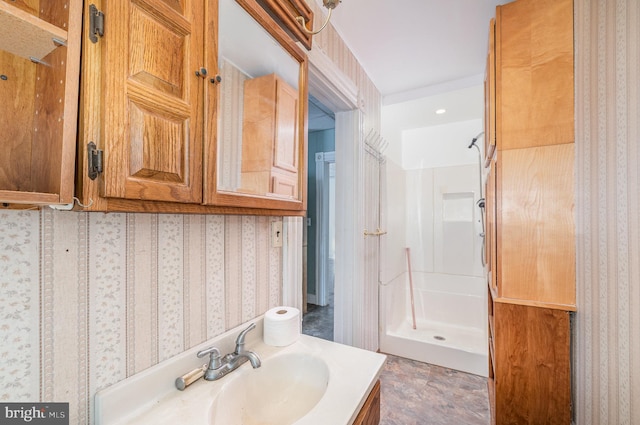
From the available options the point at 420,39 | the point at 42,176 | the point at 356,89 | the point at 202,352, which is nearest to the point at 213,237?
the point at 202,352

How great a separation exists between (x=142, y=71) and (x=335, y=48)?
1.49 metres

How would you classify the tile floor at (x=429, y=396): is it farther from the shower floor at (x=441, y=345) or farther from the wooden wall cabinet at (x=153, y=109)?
the wooden wall cabinet at (x=153, y=109)

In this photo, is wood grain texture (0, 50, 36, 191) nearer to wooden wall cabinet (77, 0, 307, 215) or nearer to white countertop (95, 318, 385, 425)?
wooden wall cabinet (77, 0, 307, 215)

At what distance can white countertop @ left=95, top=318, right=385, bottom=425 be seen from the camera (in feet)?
2.22

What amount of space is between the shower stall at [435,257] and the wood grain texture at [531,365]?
127 centimetres

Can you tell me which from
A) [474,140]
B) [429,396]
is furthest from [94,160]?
[474,140]

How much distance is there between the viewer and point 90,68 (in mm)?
505

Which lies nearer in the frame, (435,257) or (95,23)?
(95,23)

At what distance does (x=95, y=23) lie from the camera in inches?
20.0

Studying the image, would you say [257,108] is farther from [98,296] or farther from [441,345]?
[441,345]

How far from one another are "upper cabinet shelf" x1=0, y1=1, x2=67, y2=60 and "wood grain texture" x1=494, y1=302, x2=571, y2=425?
1.76 m

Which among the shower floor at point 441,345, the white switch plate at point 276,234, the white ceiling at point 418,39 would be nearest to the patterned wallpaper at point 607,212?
the white ceiling at point 418,39

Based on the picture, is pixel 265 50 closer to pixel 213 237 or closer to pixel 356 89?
pixel 213 237
